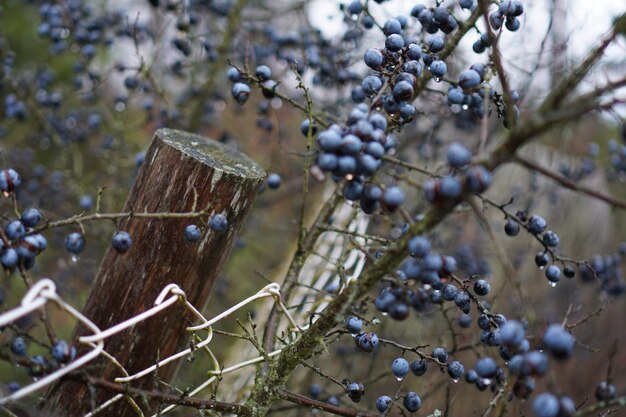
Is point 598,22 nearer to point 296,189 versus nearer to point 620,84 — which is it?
point 296,189

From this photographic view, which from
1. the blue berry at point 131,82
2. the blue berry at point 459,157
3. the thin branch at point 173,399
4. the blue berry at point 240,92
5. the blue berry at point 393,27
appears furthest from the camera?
the blue berry at point 131,82

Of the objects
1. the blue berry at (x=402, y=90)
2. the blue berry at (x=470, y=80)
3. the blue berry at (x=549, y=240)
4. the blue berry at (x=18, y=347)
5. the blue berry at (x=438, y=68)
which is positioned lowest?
the blue berry at (x=18, y=347)

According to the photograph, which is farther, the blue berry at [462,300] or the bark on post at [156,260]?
the bark on post at [156,260]

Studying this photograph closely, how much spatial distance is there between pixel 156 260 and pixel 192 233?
13 cm

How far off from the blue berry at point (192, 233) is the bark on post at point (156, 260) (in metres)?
0.04

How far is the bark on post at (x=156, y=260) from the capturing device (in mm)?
1438

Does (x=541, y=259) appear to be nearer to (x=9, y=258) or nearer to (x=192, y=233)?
(x=192, y=233)

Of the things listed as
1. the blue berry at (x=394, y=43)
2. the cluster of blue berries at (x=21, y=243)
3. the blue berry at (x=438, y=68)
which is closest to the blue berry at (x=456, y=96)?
the blue berry at (x=438, y=68)

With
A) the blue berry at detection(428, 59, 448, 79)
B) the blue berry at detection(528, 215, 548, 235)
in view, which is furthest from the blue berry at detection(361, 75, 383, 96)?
the blue berry at detection(528, 215, 548, 235)

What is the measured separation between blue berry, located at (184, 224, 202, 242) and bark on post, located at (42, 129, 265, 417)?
0.04m

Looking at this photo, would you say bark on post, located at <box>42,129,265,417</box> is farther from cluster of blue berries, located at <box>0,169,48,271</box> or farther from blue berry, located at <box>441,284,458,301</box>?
blue berry, located at <box>441,284,458,301</box>

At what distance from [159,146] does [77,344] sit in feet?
1.76

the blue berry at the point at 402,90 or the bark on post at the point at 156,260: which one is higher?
the blue berry at the point at 402,90

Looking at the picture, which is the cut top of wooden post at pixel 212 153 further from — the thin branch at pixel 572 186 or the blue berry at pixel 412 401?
the thin branch at pixel 572 186
